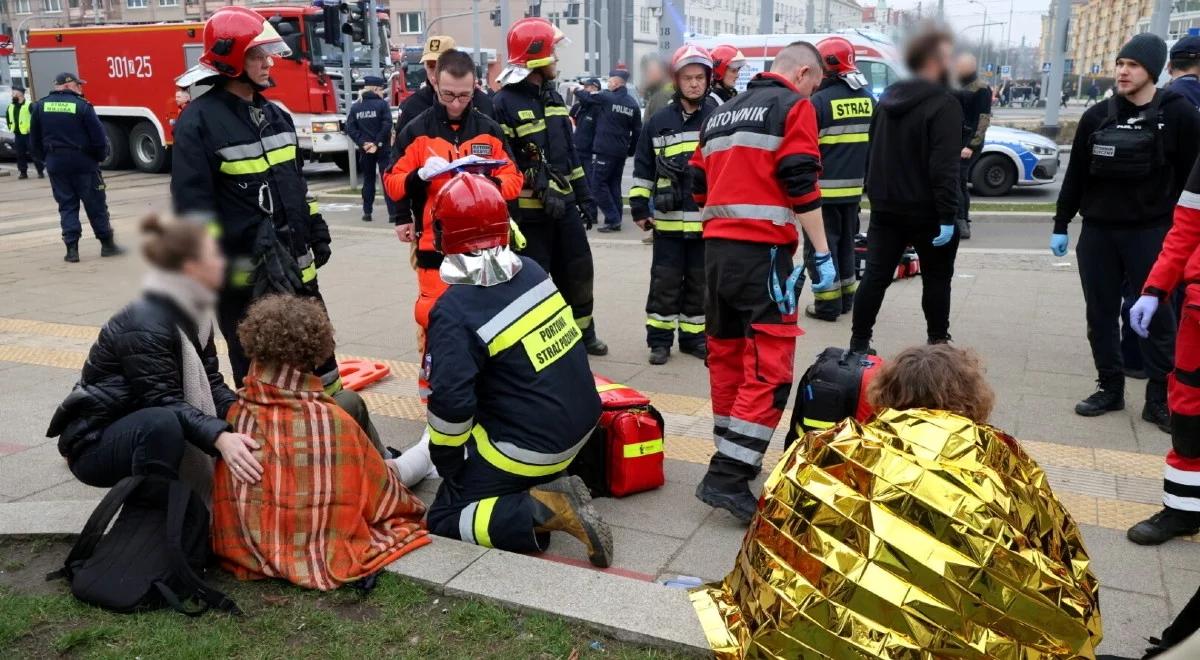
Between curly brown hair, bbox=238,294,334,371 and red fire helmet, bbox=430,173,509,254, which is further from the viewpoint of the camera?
red fire helmet, bbox=430,173,509,254

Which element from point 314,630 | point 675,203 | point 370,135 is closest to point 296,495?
point 314,630

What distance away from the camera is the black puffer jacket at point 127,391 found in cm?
302

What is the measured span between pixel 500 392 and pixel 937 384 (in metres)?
1.53

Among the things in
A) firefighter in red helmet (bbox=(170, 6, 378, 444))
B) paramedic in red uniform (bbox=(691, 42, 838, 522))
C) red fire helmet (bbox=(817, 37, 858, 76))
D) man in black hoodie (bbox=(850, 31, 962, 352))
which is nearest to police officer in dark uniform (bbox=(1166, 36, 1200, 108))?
man in black hoodie (bbox=(850, 31, 962, 352))

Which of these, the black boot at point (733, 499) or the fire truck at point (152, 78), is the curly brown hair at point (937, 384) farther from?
the fire truck at point (152, 78)

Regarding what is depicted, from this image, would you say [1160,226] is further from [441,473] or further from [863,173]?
[441,473]

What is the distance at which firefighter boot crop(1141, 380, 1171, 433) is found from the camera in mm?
4766

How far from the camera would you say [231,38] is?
3.55 meters

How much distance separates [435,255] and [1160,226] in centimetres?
364

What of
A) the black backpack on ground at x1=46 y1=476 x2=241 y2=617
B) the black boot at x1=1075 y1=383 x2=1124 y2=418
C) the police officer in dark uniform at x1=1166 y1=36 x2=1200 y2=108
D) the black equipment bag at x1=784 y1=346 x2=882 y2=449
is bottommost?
the black boot at x1=1075 y1=383 x2=1124 y2=418

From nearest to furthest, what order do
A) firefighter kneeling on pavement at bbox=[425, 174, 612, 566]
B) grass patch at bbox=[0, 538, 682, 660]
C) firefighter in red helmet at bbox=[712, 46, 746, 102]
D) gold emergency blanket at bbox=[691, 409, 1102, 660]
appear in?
gold emergency blanket at bbox=[691, 409, 1102, 660]
grass patch at bbox=[0, 538, 682, 660]
firefighter kneeling on pavement at bbox=[425, 174, 612, 566]
firefighter in red helmet at bbox=[712, 46, 746, 102]

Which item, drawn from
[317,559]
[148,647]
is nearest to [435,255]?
[317,559]

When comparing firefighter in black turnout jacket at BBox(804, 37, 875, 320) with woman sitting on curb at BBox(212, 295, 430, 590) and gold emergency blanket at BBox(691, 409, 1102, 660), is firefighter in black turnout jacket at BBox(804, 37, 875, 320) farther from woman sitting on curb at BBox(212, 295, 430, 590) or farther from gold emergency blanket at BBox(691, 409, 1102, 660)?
gold emergency blanket at BBox(691, 409, 1102, 660)

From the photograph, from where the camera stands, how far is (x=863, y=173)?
7262mm
